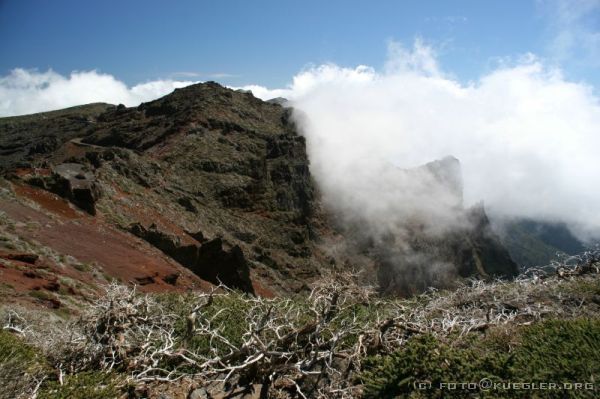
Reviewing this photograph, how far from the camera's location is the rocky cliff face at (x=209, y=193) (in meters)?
25.2

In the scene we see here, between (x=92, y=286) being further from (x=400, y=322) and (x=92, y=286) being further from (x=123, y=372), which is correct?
(x=400, y=322)

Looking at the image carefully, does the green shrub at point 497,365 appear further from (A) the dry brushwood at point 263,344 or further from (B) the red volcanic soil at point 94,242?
(B) the red volcanic soil at point 94,242

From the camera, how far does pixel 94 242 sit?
67.1ft

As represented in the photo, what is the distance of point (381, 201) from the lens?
72.6 metres

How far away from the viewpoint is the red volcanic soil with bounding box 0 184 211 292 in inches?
703

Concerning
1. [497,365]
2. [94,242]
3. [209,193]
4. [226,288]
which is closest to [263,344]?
[226,288]

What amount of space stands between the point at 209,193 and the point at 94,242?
24.8m

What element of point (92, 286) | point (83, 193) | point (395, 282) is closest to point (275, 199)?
point (395, 282)

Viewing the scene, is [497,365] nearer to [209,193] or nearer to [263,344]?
A: [263,344]

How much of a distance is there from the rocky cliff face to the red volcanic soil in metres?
0.18

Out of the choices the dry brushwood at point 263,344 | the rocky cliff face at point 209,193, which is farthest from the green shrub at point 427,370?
the rocky cliff face at point 209,193

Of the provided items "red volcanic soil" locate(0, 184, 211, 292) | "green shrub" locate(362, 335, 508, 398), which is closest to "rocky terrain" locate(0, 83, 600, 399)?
"green shrub" locate(362, 335, 508, 398)

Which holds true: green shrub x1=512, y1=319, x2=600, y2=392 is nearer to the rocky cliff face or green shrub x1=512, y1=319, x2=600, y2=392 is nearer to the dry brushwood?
the dry brushwood

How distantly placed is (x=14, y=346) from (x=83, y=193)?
873 inches
